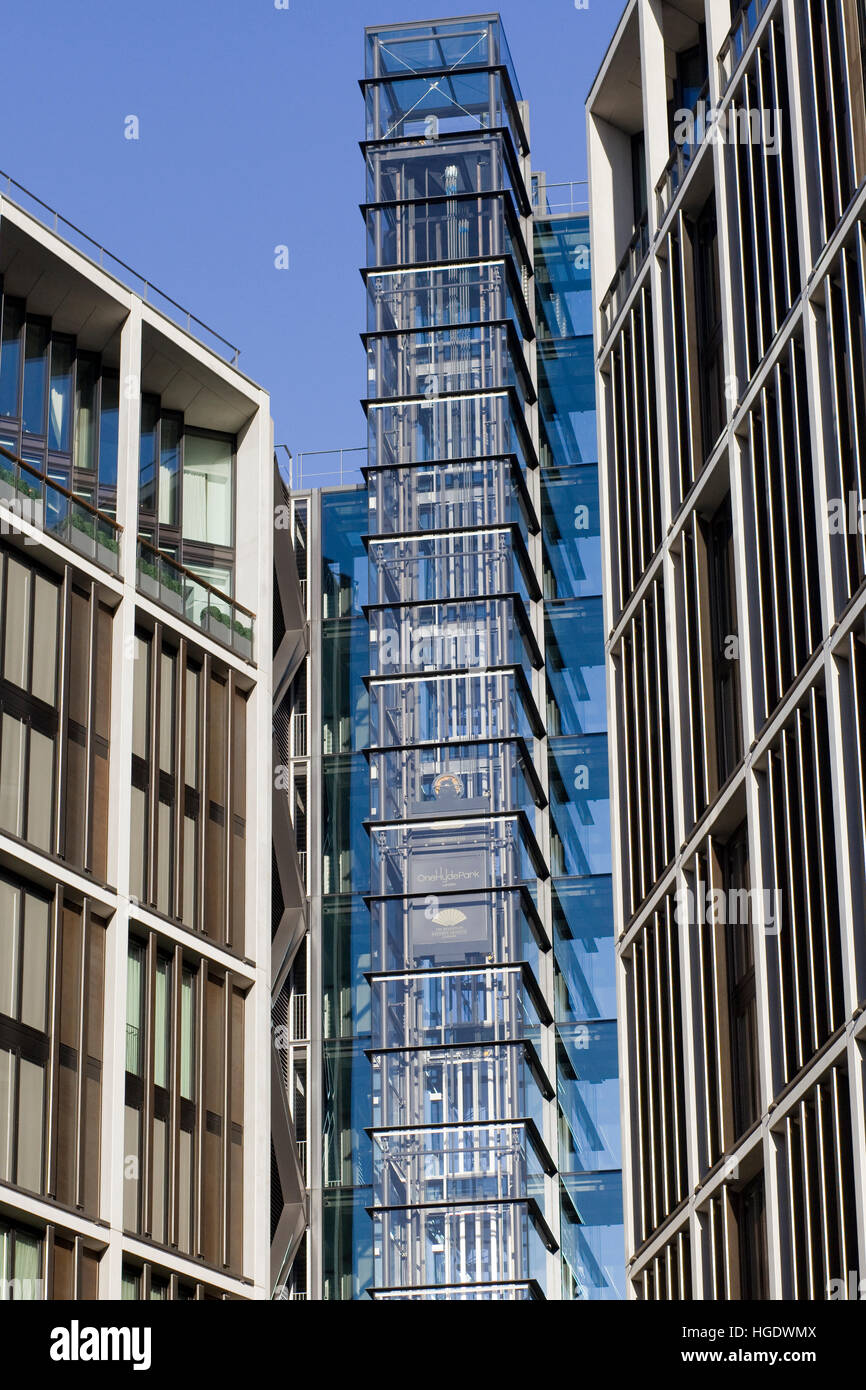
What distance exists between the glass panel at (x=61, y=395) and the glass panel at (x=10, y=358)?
1251 millimetres

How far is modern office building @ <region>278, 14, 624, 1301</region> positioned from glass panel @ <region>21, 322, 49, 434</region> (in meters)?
15.1

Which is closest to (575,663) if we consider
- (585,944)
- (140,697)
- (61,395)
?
(585,944)

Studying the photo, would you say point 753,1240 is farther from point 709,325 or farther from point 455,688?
point 455,688

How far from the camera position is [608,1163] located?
67062 millimetres

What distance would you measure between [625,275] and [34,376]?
13.7m

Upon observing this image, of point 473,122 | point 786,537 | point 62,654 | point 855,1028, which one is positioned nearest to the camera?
point 855,1028

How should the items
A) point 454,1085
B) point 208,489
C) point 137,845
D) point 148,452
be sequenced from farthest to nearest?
point 208,489 < point 454,1085 < point 148,452 < point 137,845

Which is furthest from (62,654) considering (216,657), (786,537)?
(786,537)

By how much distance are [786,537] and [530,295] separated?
3860cm

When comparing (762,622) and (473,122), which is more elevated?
(473,122)

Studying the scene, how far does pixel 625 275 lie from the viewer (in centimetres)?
5419

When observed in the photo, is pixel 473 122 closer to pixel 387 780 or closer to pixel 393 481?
pixel 393 481

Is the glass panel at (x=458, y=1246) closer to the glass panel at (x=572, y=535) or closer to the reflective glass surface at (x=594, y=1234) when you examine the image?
the reflective glass surface at (x=594, y=1234)

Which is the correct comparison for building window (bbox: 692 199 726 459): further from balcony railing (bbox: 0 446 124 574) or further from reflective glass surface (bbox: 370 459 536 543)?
reflective glass surface (bbox: 370 459 536 543)
